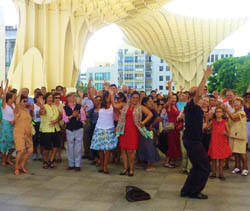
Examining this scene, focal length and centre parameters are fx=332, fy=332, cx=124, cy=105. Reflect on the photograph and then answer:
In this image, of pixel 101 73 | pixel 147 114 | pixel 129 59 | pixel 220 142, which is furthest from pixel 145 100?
pixel 101 73

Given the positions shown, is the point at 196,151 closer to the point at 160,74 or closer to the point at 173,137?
the point at 173,137

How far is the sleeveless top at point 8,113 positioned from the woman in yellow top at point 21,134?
0.49 meters

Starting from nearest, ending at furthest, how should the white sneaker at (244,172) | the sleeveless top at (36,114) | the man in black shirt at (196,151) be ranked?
1. the man in black shirt at (196,151)
2. the white sneaker at (244,172)
3. the sleeveless top at (36,114)

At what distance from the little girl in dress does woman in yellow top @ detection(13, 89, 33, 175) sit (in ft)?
12.3

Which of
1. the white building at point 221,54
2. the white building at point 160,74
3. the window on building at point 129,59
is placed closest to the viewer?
the white building at point 221,54

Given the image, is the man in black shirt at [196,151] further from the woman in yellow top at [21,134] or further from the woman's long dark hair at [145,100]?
the woman in yellow top at [21,134]

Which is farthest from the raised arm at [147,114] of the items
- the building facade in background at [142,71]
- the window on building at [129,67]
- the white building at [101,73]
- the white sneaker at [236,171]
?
the white building at [101,73]

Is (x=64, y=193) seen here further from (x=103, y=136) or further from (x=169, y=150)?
(x=169, y=150)

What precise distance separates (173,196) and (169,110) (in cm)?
264

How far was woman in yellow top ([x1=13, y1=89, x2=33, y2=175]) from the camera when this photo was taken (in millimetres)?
6785

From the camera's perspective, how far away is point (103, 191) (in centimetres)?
561

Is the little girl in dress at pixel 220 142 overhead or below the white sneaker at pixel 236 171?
overhead

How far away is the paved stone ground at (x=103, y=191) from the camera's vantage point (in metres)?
4.81

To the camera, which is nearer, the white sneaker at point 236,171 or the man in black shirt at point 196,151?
the man in black shirt at point 196,151
